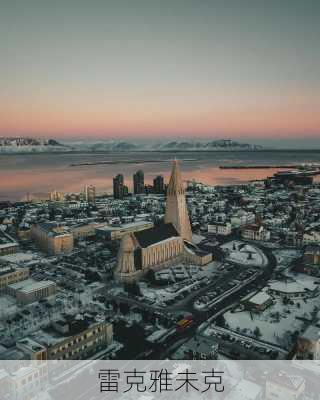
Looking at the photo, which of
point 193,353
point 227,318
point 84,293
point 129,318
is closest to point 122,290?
point 84,293

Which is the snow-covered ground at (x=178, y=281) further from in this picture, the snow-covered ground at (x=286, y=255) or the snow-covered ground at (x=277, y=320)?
the snow-covered ground at (x=286, y=255)

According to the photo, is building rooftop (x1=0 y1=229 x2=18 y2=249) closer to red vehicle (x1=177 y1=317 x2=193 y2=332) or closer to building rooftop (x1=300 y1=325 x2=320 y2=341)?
red vehicle (x1=177 y1=317 x2=193 y2=332)

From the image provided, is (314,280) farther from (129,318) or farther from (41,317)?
(41,317)

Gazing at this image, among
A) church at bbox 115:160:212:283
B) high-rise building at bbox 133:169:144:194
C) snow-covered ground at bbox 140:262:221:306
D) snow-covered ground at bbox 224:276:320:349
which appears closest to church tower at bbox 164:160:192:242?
church at bbox 115:160:212:283

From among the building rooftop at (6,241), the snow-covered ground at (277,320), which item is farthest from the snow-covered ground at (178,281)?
the building rooftop at (6,241)

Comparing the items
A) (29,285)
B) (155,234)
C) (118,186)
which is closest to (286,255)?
(155,234)
